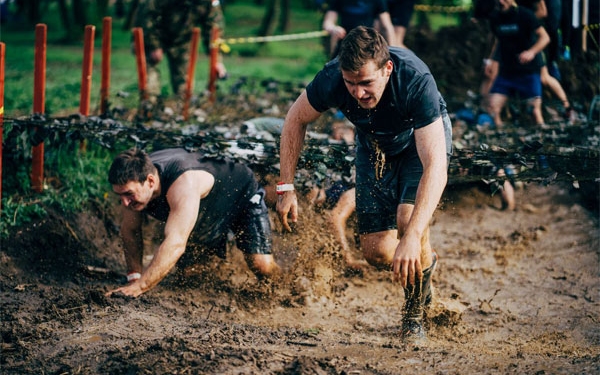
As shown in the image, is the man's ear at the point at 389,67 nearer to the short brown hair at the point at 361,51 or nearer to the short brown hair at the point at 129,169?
the short brown hair at the point at 361,51

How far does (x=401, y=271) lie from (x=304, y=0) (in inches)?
1139

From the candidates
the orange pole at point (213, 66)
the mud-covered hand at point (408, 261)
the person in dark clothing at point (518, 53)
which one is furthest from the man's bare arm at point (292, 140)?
the orange pole at point (213, 66)

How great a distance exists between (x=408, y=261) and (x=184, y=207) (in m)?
1.68

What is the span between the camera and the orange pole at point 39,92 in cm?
644

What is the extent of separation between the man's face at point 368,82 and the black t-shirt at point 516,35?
4.47 meters

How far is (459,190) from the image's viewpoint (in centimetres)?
806

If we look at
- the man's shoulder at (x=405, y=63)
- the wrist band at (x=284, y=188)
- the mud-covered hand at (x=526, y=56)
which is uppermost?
the man's shoulder at (x=405, y=63)

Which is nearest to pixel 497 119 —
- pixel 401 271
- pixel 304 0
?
pixel 401 271

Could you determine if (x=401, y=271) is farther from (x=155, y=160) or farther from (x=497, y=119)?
(x=497, y=119)

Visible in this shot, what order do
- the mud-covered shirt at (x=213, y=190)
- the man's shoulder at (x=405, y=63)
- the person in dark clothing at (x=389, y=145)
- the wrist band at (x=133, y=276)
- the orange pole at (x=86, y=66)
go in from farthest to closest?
the orange pole at (x=86, y=66), the wrist band at (x=133, y=276), the mud-covered shirt at (x=213, y=190), the man's shoulder at (x=405, y=63), the person in dark clothing at (x=389, y=145)

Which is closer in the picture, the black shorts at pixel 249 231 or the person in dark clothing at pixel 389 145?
the person in dark clothing at pixel 389 145

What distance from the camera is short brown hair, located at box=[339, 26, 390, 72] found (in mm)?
3977

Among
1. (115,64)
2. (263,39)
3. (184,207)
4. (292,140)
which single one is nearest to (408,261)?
(292,140)

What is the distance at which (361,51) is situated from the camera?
3.97m
